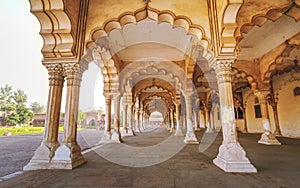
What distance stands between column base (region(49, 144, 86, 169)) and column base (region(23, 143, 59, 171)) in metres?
0.12

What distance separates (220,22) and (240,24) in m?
0.63

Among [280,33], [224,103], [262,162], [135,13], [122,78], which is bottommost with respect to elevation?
[262,162]

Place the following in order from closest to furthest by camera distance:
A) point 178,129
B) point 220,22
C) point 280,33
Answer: point 220,22
point 280,33
point 178,129

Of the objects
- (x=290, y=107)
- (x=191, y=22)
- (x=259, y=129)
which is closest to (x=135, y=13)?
(x=191, y=22)

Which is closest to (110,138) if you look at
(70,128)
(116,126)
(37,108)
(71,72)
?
(116,126)

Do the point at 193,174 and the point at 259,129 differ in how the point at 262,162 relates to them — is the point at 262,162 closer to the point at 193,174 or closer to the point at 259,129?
the point at 193,174

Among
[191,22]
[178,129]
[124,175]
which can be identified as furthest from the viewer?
[178,129]

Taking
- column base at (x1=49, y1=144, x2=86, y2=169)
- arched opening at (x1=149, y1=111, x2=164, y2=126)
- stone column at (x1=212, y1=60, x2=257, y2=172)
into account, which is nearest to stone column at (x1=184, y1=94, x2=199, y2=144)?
stone column at (x1=212, y1=60, x2=257, y2=172)

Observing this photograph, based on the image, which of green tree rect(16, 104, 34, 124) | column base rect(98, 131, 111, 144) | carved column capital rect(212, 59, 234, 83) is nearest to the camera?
carved column capital rect(212, 59, 234, 83)

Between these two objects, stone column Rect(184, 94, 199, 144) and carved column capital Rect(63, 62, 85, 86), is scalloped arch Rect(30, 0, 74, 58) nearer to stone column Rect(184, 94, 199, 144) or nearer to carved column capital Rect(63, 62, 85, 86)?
carved column capital Rect(63, 62, 85, 86)

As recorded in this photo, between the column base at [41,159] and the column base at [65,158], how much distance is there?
122 mm

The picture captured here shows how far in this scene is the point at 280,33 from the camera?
738 centimetres

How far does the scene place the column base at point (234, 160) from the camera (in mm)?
3883

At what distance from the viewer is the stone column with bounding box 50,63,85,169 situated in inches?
167
